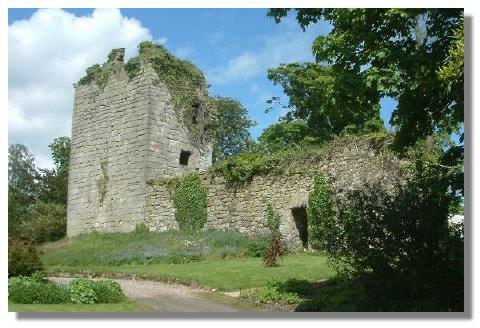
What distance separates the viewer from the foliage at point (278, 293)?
8.87 metres

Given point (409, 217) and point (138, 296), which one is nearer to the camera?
point (409, 217)

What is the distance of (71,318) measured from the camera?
7008mm

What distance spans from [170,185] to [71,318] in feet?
42.9

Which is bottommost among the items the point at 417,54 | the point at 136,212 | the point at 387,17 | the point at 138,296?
Answer: the point at 138,296

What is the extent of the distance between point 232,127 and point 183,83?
16.7 metres

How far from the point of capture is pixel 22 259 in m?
10.9

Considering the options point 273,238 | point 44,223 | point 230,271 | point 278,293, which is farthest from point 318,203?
point 44,223

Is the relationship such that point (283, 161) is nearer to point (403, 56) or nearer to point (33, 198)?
point (33, 198)

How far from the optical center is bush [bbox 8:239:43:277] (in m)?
10.7

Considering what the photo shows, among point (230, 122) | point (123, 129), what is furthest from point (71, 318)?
point (230, 122)

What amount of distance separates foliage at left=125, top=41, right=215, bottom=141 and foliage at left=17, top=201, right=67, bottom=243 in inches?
228

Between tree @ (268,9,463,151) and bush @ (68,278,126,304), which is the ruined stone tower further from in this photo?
tree @ (268,9,463,151)

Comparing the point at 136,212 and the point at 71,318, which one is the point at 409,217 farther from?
the point at 136,212

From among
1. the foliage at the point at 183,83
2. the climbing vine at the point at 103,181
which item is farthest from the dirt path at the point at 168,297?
the foliage at the point at 183,83
